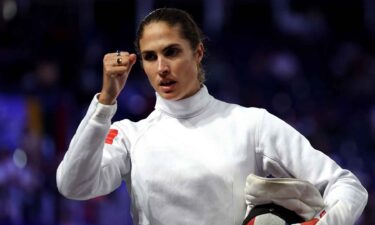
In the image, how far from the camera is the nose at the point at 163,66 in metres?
2.45

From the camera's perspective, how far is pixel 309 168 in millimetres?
2414

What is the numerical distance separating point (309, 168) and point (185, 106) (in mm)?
461

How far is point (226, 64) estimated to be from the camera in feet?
26.0

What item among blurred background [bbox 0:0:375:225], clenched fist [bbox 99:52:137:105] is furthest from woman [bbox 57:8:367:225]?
blurred background [bbox 0:0:375:225]

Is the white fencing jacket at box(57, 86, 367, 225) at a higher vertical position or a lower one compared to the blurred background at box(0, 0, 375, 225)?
higher

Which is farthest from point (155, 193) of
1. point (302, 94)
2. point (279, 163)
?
point (302, 94)

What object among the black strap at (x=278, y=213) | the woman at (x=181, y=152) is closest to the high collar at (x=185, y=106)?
the woman at (x=181, y=152)

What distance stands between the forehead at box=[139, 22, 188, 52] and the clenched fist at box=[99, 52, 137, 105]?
206 mm

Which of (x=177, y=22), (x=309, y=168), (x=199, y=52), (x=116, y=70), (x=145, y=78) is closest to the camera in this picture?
(x=116, y=70)

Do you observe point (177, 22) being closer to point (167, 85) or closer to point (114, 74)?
point (167, 85)

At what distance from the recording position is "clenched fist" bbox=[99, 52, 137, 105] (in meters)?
2.28

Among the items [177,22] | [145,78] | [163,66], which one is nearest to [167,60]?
[163,66]

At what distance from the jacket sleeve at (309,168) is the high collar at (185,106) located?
0.22 meters

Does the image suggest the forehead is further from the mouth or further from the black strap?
the black strap
